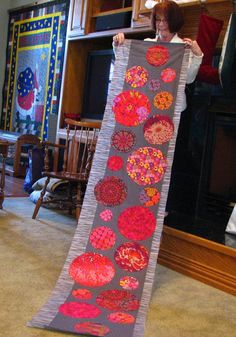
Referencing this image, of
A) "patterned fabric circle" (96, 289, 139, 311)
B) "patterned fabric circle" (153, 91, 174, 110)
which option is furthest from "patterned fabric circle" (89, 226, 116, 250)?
"patterned fabric circle" (153, 91, 174, 110)

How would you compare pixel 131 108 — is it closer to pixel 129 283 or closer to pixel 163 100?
pixel 163 100

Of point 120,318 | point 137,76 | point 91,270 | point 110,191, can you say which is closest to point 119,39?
point 137,76

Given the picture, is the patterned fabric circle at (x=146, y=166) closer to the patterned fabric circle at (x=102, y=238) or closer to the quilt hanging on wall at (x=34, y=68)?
the patterned fabric circle at (x=102, y=238)

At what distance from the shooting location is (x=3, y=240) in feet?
9.30

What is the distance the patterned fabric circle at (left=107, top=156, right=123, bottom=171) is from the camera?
2.34 m

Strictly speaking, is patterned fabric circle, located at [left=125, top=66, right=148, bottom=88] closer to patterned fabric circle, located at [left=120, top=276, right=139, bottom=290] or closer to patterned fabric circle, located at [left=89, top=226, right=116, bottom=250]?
patterned fabric circle, located at [left=89, top=226, right=116, bottom=250]

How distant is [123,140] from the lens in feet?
7.78

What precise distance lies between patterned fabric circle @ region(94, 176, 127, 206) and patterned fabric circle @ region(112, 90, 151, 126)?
1.11ft

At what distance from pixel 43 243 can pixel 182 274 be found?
945mm

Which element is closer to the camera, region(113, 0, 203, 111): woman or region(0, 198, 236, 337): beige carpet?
region(0, 198, 236, 337): beige carpet

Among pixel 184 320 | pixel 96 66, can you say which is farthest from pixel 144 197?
pixel 96 66

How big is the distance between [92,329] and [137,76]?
141cm

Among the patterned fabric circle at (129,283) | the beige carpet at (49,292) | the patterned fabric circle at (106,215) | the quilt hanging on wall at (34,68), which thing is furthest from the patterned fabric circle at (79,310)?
the quilt hanging on wall at (34,68)

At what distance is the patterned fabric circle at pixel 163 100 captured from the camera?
239 cm
